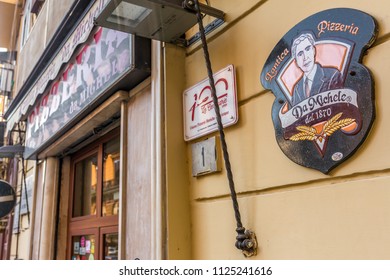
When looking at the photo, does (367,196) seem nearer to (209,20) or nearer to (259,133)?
(259,133)

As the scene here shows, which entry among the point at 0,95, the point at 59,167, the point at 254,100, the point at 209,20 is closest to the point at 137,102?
the point at 209,20

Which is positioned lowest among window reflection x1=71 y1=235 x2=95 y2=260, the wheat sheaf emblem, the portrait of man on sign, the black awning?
window reflection x1=71 y1=235 x2=95 y2=260

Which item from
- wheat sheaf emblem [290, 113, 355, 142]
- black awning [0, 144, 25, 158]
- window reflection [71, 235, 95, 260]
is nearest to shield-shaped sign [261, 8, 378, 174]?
wheat sheaf emblem [290, 113, 355, 142]

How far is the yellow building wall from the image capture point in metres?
1.02

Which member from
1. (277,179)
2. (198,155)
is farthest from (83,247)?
(277,179)

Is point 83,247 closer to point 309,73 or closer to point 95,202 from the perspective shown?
point 95,202

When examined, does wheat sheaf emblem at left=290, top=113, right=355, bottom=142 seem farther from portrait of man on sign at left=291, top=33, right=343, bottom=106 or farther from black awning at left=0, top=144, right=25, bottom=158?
black awning at left=0, top=144, right=25, bottom=158

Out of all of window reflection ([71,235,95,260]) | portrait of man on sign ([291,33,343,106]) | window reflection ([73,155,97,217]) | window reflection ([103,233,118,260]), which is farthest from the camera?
window reflection ([73,155,97,217])

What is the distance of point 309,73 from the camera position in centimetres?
121

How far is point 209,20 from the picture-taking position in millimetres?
1681

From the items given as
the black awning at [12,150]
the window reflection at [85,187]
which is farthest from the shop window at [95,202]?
the black awning at [12,150]

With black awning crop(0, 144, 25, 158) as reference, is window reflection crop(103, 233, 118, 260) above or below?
below

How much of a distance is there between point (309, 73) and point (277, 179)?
37cm

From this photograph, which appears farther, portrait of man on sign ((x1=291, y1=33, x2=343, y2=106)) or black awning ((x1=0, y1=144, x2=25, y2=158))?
black awning ((x1=0, y1=144, x2=25, y2=158))
